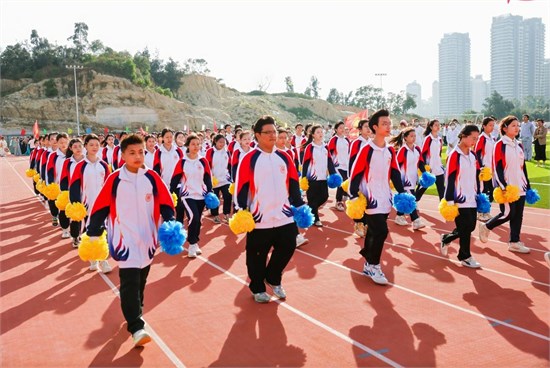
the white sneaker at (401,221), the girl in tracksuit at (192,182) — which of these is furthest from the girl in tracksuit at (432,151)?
the girl in tracksuit at (192,182)

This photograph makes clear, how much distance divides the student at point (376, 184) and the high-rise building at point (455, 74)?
196 m

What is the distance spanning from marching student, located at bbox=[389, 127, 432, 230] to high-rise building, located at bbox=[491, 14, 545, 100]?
516 feet

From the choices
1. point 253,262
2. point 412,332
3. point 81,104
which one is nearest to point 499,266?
point 412,332

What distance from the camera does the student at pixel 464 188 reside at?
7.57 metres

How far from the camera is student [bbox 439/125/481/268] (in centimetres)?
757

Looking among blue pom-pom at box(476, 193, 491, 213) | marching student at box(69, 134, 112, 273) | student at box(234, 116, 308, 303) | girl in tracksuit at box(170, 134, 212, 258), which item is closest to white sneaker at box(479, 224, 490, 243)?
blue pom-pom at box(476, 193, 491, 213)

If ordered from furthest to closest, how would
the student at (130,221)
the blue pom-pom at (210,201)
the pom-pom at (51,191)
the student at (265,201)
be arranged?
the pom-pom at (51,191)
the blue pom-pom at (210,201)
the student at (265,201)
the student at (130,221)

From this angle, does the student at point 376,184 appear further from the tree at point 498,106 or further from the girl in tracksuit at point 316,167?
the tree at point 498,106

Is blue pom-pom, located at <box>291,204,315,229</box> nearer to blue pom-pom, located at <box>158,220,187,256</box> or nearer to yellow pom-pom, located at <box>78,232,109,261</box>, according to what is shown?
blue pom-pom, located at <box>158,220,187,256</box>

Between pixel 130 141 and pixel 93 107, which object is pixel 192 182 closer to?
pixel 130 141

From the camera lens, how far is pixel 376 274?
276 inches

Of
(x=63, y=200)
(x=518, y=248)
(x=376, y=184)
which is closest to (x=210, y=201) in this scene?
(x=63, y=200)

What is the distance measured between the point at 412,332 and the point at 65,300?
4.55 metres

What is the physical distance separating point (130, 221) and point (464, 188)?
5073 millimetres
